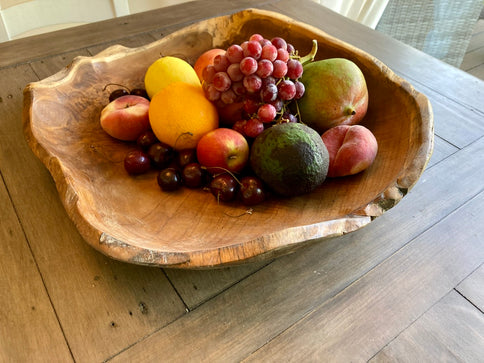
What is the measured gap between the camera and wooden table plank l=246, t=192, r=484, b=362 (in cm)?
44

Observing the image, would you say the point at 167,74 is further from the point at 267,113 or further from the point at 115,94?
the point at 267,113

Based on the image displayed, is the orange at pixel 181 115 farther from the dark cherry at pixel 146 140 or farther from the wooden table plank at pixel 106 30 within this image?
the wooden table plank at pixel 106 30

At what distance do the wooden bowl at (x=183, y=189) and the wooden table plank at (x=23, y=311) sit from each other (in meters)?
0.13

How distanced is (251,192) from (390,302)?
0.25 meters

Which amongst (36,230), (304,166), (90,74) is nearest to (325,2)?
(90,74)

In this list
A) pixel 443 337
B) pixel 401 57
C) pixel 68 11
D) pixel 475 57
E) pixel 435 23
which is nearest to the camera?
pixel 443 337

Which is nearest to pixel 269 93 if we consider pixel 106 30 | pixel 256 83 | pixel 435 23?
pixel 256 83

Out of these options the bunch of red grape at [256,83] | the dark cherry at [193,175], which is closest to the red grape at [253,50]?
the bunch of red grape at [256,83]

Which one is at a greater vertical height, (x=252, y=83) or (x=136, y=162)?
(x=252, y=83)

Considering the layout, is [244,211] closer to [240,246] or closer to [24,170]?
[240,246]

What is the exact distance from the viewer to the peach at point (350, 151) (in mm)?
559

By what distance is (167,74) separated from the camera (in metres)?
0.68

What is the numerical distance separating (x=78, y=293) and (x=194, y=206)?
0.20 metres

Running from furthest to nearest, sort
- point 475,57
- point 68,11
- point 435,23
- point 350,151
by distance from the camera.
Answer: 1. point 475,57
2. point 435,23
3. point 68,11
4. point 350,151
